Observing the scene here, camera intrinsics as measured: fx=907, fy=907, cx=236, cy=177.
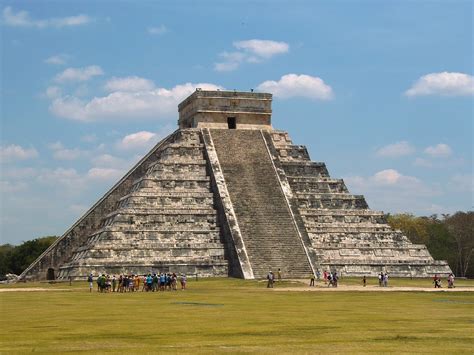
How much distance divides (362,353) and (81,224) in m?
41.8

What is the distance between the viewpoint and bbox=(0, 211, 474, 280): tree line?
243 ft

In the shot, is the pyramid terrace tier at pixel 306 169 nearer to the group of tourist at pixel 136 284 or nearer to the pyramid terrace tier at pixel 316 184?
the pyramid terrace tier at pixel 316 184

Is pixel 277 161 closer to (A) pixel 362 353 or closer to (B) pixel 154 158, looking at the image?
(B) pixel 154 158

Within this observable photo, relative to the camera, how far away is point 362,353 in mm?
16297

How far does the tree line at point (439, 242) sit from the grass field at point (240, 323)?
131ft

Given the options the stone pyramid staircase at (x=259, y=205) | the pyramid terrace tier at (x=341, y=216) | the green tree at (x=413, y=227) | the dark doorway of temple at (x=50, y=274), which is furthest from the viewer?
the green tree at (x=413, y=227)

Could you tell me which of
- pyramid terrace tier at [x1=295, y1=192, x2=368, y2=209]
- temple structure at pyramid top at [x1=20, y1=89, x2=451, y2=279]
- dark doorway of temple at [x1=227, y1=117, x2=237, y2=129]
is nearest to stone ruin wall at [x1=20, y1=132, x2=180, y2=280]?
temple structure at pyramid top at [x1=20, y1=89, x2=451, y2=279]

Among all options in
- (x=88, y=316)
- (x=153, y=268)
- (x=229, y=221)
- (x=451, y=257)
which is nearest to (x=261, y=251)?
(x=229, y=221)

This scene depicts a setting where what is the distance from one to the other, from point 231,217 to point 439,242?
3320 centimetres

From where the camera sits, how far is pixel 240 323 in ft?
71.4

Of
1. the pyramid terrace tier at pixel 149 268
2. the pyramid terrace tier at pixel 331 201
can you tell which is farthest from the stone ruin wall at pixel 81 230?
the pyramid terrace tier at pixel 331 201

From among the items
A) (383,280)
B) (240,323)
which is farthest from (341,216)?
(240,323)

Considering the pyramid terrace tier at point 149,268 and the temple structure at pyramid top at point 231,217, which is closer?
the pyramid terrace tier at point 149,268

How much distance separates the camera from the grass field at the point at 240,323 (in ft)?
56.9
